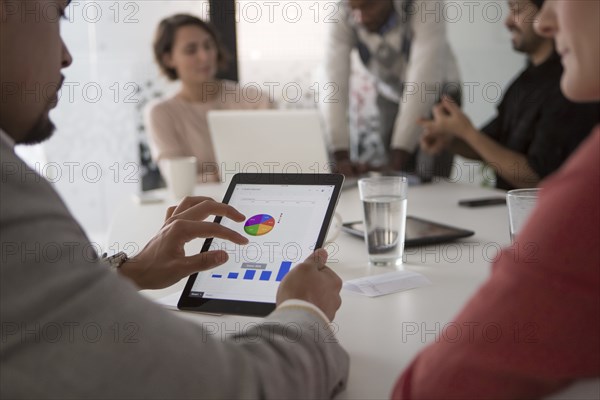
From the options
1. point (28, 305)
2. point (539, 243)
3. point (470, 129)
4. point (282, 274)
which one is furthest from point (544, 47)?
point (28, 305)

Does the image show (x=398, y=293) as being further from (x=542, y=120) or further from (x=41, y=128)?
(x=542, y=120)

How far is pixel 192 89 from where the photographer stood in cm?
282

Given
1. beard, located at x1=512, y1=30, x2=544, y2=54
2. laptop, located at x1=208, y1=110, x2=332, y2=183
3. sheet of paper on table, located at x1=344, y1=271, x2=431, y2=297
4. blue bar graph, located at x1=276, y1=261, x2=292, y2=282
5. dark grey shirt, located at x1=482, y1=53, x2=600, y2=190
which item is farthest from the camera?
beard, located at x1=512, y1=30, x2=544, y2=54

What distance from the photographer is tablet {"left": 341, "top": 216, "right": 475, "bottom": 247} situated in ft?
4.11

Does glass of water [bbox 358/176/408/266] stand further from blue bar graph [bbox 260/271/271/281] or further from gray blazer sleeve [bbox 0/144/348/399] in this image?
gray blazer sleeve [bbox 0/144/348/399]

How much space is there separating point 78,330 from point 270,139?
1.37 meters

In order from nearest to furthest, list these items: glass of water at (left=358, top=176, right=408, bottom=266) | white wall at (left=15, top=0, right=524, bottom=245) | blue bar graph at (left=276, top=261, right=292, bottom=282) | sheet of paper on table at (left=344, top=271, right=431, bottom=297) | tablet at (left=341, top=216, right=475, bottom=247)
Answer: blue bar graph at (left=276, top=261, right=292, bottom=282), sheet of paper on table at (left=344, top=271, right=431, bottom=297), glass of water at (left=358, top=176, right=408, bottom=266), tablet at (left=341, top=216, right=475, bottom=247), white wall at (left=15, top=0, right=524, bottom=245)

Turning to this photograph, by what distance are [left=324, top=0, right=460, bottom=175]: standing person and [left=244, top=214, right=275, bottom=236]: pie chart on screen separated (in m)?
1.47

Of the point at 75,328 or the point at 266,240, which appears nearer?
the point at 75,328

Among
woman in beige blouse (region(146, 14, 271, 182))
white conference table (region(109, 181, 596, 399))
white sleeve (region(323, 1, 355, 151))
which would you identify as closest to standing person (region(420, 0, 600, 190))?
white conference table (region(109, 181, 596, 399))

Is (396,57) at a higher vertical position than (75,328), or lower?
lower

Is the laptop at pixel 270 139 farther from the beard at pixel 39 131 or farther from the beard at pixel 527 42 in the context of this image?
the beard at pixel 39 131

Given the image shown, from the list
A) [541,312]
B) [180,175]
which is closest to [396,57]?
[180,175]

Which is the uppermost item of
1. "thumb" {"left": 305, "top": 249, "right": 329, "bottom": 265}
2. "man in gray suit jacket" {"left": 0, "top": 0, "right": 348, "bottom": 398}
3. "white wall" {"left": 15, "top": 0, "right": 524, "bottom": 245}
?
"man in gray suit jacket" {"left": 0, "top": 0, "right": 348, "bottom": 398}
